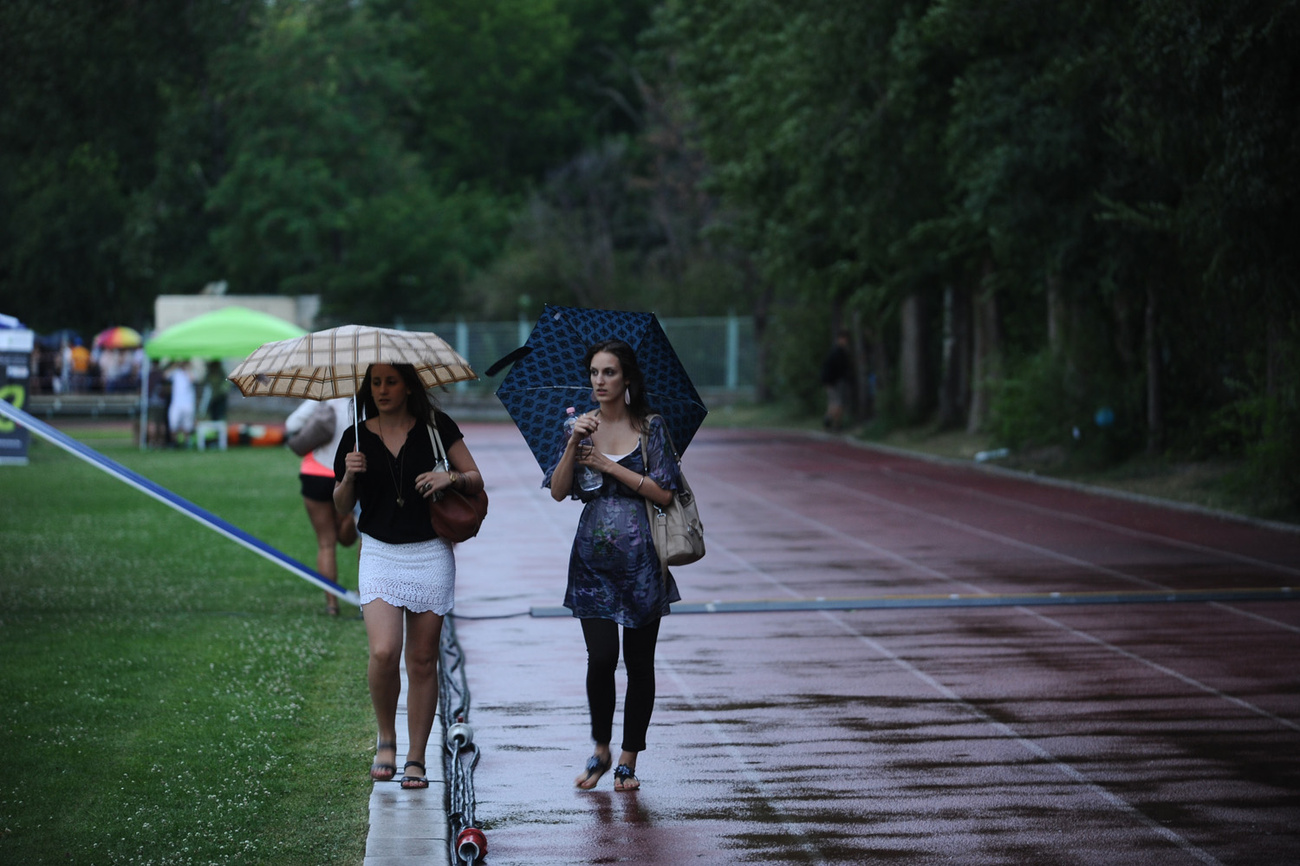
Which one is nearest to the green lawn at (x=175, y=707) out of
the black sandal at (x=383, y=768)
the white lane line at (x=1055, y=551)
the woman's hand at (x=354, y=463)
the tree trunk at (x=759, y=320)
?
the black sandal at (x=383, y=768)

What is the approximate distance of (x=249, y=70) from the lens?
52375 millimetres

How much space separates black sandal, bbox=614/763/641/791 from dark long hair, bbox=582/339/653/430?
1424 mm

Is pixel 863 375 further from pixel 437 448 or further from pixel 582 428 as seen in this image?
pixel 582 428

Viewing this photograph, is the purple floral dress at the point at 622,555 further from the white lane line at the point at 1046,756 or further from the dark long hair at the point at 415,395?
the white lane line at the point at 1046,756

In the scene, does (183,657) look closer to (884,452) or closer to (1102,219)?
(1102,219)

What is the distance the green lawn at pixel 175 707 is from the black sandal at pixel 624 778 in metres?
1.04

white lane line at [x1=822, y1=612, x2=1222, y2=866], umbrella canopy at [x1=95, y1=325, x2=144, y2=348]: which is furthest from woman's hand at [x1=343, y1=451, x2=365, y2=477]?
umbrella canopy at [x1=95, y1=325, x2=144, y2=348]

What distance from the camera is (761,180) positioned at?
107 ft

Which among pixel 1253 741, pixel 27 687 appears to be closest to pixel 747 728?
pixel 1253 741

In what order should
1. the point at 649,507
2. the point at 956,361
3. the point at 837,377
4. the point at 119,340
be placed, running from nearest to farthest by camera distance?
the point at 649,507 → the point at 956,361 → the point at 837,377 → the point at 119,340

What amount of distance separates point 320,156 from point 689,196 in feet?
40.6

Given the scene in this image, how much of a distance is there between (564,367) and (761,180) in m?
→ 26.0

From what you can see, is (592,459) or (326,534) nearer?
(592,459)

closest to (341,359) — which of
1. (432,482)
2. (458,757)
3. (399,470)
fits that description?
(399,470)
